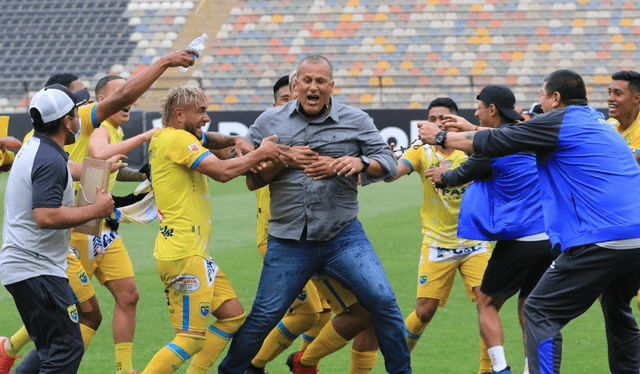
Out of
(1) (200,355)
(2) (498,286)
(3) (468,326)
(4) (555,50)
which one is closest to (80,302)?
(1) (200,355)

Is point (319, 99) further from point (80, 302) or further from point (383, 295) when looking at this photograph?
point (80, 302)

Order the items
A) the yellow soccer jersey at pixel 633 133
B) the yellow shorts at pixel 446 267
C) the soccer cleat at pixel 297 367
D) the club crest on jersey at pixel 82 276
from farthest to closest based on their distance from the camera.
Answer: the yellow soccer jersey at pixel 633 133
the yellow shorts at pixel 446 267
the soccer cleat at pixel 297 367
the club crest on jersey at pixel 82 276

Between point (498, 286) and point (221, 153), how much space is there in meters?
2.31

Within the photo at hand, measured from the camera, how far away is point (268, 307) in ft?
17.2

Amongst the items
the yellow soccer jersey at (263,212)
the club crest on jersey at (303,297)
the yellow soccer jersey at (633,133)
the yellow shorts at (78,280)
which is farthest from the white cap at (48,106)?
the yellow soccer jersey at (633,133)

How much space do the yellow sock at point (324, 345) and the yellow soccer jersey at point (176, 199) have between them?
1.05 m

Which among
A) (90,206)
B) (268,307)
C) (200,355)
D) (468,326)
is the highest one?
(90,206)

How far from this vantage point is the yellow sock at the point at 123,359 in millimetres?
5961

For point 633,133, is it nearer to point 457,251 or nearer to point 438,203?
point 438,203

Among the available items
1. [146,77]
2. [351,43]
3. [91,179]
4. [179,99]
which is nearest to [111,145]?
[179,99]

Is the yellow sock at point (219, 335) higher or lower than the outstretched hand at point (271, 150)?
lower

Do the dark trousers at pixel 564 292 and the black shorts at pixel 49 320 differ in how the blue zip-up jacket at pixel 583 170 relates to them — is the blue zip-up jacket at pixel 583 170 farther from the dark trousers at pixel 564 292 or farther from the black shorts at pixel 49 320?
the black shorts at pixel 49 320

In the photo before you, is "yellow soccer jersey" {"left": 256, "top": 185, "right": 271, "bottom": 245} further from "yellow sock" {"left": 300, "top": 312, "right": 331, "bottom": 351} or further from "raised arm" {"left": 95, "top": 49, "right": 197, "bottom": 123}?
"raised arm" {"left": 95, "top": 49, "right": 197, "bottom": 123}

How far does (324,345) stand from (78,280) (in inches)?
71.6
